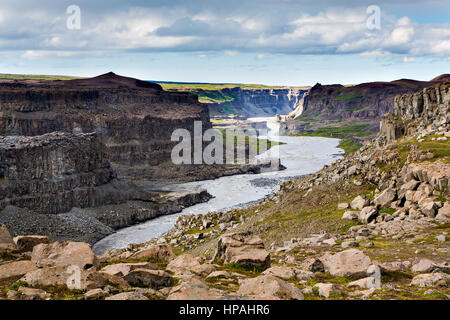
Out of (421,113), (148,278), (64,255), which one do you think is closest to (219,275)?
(148,278)

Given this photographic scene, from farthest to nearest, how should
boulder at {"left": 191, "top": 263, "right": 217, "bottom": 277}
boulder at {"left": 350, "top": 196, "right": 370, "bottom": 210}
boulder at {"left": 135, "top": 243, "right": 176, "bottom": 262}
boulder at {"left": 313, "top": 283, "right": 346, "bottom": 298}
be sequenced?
boulder at {"left": 350, "top": 196, "right": 370, "bottom": 210} < boulder at {"left": 135, "top": 243, "right": 176, "bottom": 262} < boulder at {"left": 191, "top": 263, "right": 217, "bottom": 277} < boulder at {"left": 313, "top": 283, "right": 346, "bottom": 298}

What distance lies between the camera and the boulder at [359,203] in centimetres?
5166

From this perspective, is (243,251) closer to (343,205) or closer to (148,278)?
(148,278)

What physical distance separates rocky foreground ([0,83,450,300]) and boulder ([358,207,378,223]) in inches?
4.5

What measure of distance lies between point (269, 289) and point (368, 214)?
29.5 metres

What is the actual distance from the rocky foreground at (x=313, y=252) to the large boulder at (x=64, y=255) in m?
0.07

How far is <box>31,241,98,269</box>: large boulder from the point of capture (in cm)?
2570

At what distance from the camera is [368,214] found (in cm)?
4700

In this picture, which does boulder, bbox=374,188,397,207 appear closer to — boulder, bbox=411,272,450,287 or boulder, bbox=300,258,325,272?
boulder, bbox=300,258,325,272

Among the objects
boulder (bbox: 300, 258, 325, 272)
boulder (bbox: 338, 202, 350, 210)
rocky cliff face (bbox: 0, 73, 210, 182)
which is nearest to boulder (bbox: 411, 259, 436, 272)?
boulder (bbox: 300, 258, 325, 272)

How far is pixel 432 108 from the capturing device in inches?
2987

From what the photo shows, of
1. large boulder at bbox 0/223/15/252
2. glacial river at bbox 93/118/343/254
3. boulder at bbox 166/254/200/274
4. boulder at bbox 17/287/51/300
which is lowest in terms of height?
glacial river at bbox 93/118/343/254

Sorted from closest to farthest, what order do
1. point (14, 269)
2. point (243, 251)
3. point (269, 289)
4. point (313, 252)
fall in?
point (269, 289)
point (14, 269)
point (243, 251)
point (313, 252)
